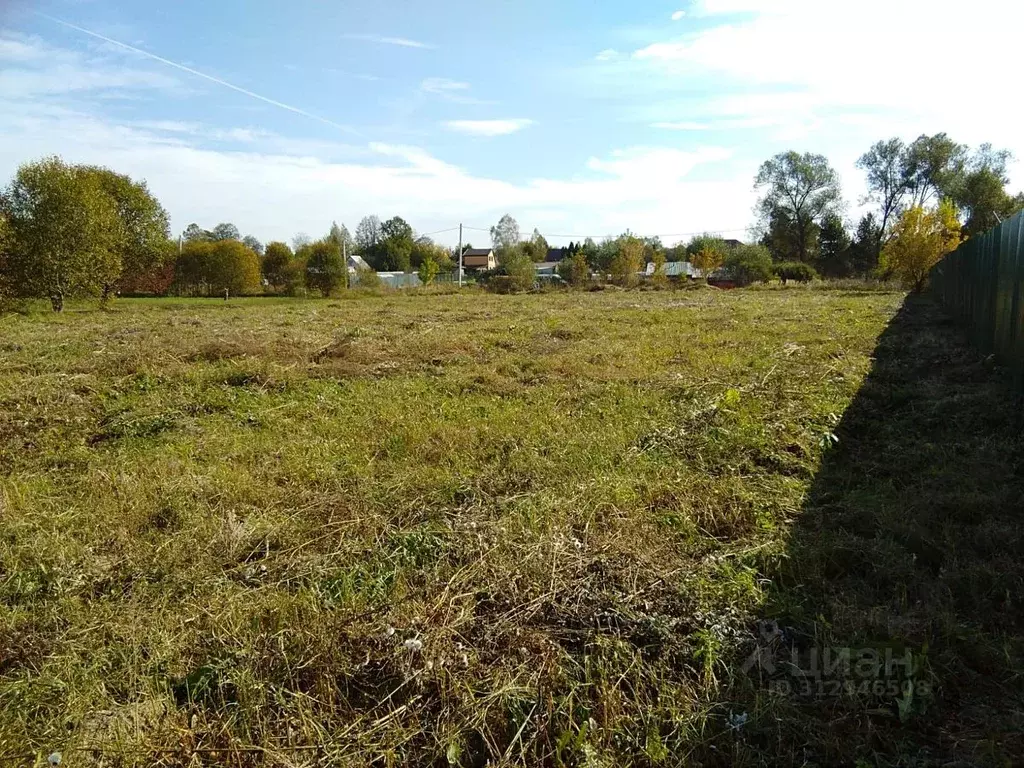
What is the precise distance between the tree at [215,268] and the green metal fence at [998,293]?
3208 cm

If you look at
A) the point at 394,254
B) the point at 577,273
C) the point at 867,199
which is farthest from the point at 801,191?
the point at 394,254

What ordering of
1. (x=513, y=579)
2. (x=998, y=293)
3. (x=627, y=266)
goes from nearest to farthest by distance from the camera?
(x=513, y=579)
(x=998, y=293)
(x=627, y=266)

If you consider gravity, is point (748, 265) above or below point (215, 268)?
above

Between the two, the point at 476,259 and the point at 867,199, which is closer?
the point at 867,199

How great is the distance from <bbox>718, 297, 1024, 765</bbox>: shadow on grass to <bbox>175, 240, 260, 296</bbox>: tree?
33.9 m

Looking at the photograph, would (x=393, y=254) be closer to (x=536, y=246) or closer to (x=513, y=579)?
(x=536, y=246)

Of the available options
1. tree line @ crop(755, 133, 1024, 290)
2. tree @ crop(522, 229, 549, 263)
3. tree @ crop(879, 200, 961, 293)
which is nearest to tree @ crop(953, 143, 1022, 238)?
tree line @ crop(755, 133, 1024, 290)

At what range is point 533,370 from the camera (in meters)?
7.99

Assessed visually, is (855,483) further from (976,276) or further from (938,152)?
(938,152)

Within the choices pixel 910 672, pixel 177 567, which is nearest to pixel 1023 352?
pixel 910 672

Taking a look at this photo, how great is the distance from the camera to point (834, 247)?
47.3m

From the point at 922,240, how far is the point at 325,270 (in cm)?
2972

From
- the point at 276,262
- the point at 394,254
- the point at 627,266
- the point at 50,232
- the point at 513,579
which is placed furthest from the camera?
the point at 394,254

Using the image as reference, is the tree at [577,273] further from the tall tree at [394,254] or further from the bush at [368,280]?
the tall tree at [394,254]
